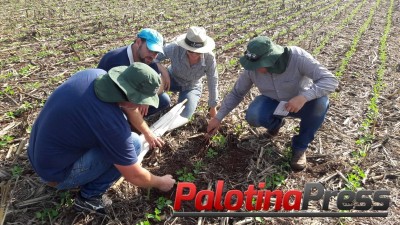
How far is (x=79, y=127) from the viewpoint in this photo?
8.59 ft

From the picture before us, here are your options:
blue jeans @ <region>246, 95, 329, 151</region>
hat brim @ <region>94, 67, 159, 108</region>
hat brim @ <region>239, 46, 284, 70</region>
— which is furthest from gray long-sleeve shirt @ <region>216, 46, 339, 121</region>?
hat brim @ <region>94, 67, 159, 108</region>

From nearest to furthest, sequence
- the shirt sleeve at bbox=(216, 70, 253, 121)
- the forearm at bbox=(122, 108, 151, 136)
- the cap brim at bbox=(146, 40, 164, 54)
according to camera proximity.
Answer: the forearm at bbox=(122, 108, 151, 136)
the cap brim at bbox=(146, 40, 164, 54)
the shirt sleeve at bbox=(216, 70, 253, 121)

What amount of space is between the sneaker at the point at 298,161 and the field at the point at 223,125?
9 cm

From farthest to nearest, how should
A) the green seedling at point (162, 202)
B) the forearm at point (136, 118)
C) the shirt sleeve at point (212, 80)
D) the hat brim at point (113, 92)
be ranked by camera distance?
1. the shirt sleeve at point (212, 80)
2. the green seedling at point (162, 202)
3. the forearm at point (136, 118)
4. the hat brim at point (113, 92)

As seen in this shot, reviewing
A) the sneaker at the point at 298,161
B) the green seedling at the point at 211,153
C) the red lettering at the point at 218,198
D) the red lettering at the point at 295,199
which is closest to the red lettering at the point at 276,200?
the red lettering at the point at 295,199

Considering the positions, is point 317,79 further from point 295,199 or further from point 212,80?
point 212,80

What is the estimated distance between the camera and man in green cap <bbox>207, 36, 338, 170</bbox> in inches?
139

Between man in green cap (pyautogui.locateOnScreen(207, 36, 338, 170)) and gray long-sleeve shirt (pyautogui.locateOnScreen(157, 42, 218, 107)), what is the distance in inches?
24.5

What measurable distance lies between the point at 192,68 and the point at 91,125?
2.37 m

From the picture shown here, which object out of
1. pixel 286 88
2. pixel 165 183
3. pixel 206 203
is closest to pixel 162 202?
pixel 165 183

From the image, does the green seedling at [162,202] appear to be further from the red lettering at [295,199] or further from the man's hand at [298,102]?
the man's hand at [298,102]

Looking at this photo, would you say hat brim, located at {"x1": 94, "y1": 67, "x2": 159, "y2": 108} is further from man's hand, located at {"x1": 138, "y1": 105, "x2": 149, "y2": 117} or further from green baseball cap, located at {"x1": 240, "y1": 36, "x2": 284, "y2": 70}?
green baseball cap, located at {"x1": 240, "y1": 36, "x2": 284, "y2": 70}

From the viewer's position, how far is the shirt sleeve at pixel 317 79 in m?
3.63

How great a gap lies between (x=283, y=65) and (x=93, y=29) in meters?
7.33
